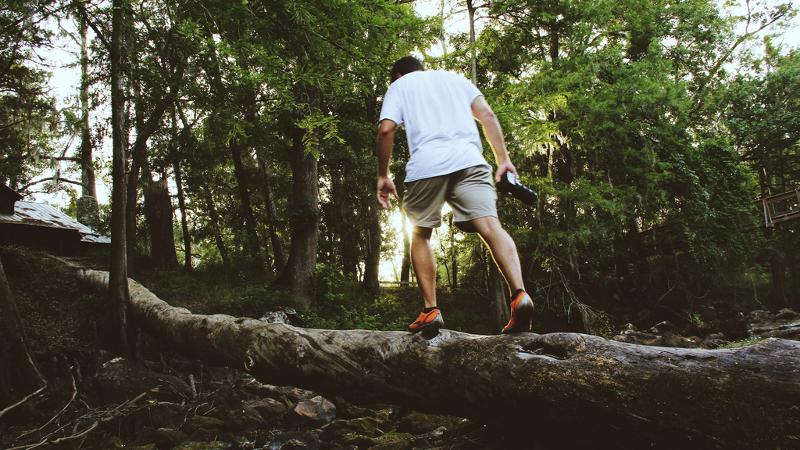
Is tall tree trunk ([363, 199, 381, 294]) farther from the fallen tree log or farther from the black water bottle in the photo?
the black water bottle

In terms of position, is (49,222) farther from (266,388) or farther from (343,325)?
(266,388)

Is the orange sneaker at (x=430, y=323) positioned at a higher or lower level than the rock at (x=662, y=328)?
higher

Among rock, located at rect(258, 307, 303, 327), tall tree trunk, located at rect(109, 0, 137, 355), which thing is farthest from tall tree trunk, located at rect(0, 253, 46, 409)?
rock, located at rect(258, 307, 303, 327)

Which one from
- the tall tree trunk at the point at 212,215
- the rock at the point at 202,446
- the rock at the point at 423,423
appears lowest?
the rock at the point at 423,423

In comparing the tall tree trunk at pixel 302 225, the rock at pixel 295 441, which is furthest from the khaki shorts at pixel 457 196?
the tall tree trunk at pixel 302 225

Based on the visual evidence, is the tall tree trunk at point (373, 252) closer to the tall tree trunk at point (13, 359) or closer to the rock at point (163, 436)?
the tall tree trunk at point (13, 359)

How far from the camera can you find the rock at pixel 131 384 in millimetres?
5602

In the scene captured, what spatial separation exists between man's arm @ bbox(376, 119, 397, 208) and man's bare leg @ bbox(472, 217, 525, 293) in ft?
2.36

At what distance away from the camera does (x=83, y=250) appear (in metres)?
21.4

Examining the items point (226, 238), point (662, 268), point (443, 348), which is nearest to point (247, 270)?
point (226, 238)

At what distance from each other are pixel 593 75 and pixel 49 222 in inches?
941

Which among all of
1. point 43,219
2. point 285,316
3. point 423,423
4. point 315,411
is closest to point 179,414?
point 315,411

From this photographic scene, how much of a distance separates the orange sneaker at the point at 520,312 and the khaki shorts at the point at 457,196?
0.59m

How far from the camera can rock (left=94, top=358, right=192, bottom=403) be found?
5.60 meters
